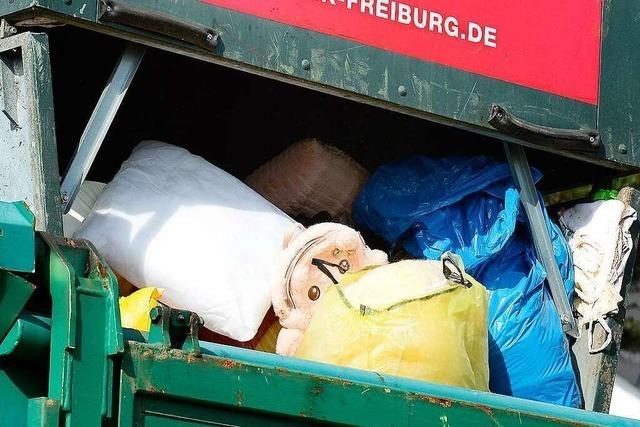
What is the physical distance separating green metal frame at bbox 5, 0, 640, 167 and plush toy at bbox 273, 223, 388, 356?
35cm

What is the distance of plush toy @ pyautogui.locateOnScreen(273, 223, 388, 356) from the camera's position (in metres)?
2.96

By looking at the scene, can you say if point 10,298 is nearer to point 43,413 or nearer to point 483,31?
point 43,413

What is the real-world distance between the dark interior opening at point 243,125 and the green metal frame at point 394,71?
10.3 inches

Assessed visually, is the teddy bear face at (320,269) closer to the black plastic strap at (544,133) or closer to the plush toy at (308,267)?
the plush toy at (308,267)

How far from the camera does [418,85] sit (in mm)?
3121

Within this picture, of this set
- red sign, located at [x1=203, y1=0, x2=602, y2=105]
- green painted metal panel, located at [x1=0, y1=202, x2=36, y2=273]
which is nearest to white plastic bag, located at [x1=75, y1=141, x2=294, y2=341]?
red sign, located at [x1=203, y1=0, x2=602, y2=105]

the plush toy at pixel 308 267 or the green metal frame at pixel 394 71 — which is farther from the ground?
the green metal frame at pixel 394 71

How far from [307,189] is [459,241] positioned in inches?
19.4

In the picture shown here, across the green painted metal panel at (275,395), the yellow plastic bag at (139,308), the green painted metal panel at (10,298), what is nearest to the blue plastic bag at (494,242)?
the green painted metal panel at (275,395)

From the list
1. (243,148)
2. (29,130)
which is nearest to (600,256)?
(243,148)

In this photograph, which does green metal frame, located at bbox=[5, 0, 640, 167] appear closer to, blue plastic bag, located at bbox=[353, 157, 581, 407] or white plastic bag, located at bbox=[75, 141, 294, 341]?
blue plastic bag, located at bbox=[353, 157, 581, 407]

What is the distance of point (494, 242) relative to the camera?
3.39 m

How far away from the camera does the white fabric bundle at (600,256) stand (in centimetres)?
→ 347

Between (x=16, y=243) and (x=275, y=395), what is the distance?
0.52 meters
